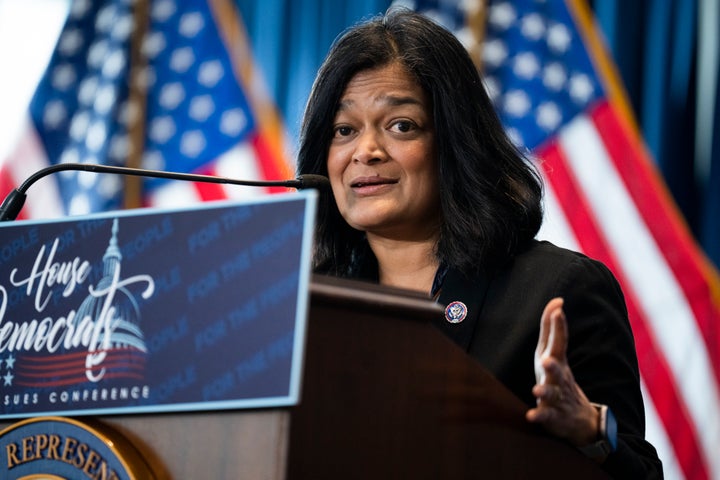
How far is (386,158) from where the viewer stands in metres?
2.12

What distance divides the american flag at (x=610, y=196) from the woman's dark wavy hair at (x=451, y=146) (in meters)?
1.13

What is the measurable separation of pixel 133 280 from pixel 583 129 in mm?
2953

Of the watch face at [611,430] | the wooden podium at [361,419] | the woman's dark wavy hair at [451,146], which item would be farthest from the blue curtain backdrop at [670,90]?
the wooden podium at [361,419]

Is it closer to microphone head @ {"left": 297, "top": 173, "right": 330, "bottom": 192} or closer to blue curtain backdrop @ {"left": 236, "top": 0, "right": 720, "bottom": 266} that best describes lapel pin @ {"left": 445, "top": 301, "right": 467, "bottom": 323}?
microphone head @ {"left": 297, "top": 173, "right": 330, "bottom": 192}

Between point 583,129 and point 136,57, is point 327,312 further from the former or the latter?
point 136,57

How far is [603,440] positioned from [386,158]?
0.83 meters

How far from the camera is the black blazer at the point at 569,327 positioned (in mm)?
1771

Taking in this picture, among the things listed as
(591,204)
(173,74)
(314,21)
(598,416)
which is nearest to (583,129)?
(591,204)

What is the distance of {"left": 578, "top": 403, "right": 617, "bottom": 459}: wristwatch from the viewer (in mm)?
1467

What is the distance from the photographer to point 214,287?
1034mm

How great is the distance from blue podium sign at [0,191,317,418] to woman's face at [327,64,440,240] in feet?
3.34

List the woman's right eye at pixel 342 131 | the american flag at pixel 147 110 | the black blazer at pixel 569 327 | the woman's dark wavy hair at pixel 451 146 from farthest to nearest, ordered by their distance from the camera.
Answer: the american flag at pixel 147 110 < the woman's right eye at pixel 342 131 < the woman's dark wavy hair at pixel 451 146 < the black blazer at pixel 569 327

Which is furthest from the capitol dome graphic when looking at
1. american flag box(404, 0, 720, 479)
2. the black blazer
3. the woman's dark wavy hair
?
american flag box(404, 0, 720, 479)

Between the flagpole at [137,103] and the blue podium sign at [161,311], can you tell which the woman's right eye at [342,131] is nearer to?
the blue podium sign at [161,311]
